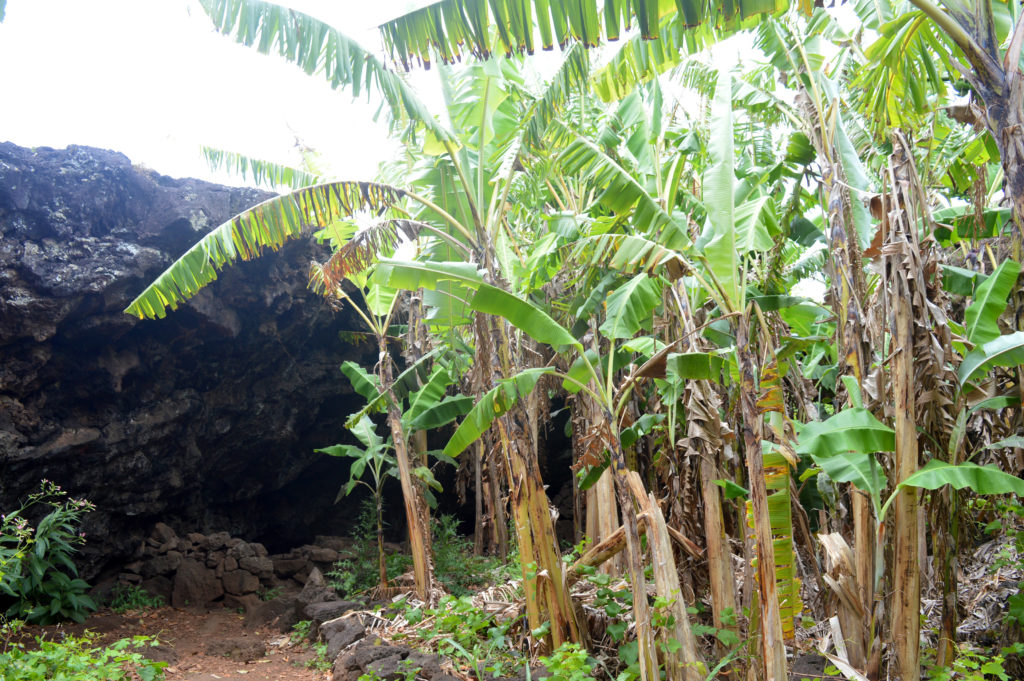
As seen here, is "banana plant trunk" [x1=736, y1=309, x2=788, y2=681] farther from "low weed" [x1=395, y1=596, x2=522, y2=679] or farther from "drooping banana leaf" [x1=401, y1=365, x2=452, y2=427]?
"drooping banana leaf" [x1=401, y1=365, x2=452, y2=427]

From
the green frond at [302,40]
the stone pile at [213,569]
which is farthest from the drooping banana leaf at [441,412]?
the stone pile at [213,569]

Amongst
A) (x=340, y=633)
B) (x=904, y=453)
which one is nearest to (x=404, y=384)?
(x=340, y=633)

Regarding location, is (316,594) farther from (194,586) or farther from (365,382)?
(365,382)

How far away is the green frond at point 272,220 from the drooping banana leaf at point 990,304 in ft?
13.5

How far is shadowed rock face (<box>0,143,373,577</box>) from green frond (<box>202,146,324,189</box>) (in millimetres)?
1950

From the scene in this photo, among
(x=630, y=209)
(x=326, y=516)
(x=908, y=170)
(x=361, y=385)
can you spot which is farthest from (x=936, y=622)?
(x=326, y=516)

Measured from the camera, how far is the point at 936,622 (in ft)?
14.4

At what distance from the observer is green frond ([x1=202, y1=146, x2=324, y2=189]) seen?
23.3 feet

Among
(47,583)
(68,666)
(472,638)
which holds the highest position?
(68,666)

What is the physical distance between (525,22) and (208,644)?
7947 mm

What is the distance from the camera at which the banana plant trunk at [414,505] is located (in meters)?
7.50

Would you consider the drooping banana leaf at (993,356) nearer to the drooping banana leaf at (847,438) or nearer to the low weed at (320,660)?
the drooping banana leaf at (847,438)

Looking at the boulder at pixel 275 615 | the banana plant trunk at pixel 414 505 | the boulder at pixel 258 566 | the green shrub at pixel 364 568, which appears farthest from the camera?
the boulder at pixel 258 566

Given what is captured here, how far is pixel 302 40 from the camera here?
13.8 ft
